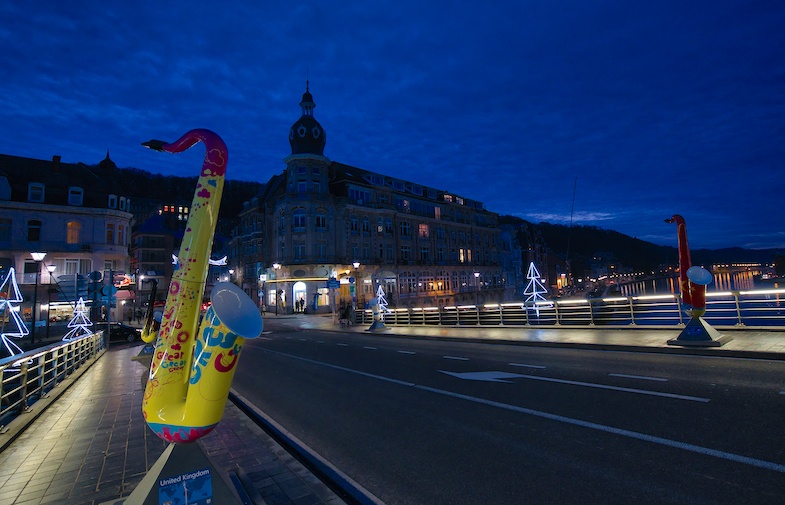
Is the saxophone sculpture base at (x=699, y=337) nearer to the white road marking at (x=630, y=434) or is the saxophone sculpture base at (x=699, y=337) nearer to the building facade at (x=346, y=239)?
the white road marking at (x=630, y=434)

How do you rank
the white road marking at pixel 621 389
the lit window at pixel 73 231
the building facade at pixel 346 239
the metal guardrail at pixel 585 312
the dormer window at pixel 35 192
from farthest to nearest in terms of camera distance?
the building facade at pixel 346 239 → the lit window at pixel 73 231 → the dormer window at pixel 35 192 → the metal guardrail at pixel 585 312 → the white road marking at pixel 621 389

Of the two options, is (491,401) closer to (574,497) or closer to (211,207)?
(574,497)

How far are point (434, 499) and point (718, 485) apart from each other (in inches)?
112

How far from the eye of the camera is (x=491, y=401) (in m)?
7.34

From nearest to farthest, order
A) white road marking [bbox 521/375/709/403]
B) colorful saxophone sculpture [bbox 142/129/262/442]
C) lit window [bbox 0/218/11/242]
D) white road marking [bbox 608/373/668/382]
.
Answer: colorful saxophone sculpture [bbox 142/129/262/442] < white road marking [bbox 521/375/709/403] < white road marking [bbox 608/373/668/382] < lit window [bbox 0/218/11/242]

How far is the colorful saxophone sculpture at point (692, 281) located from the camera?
11.3 m

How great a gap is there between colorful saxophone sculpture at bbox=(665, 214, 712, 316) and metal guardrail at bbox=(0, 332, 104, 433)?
52.0 feet

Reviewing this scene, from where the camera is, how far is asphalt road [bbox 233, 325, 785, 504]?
4094 mm

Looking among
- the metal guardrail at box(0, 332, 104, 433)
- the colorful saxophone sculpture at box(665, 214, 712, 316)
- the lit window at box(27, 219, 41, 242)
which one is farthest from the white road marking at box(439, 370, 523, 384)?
the lit window at box(27, 219, 41, 242)

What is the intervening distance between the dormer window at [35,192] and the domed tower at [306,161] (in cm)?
2307

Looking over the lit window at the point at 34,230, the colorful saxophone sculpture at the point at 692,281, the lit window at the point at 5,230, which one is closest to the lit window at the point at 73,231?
the lit window at the point at 34,230

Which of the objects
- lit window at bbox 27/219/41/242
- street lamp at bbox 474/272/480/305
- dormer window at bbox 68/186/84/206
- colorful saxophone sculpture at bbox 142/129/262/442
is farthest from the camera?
street lamp at bbox 474/272/480/305

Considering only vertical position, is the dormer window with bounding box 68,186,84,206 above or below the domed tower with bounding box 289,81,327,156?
below

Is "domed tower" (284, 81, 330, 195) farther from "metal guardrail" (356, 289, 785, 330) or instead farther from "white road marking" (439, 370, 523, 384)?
"white road marking" (439, 370, 523, 384)
